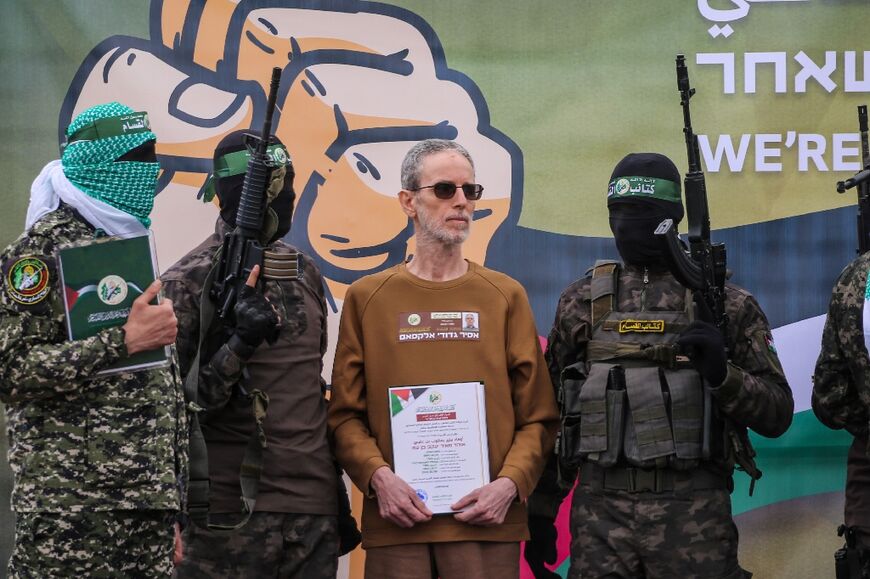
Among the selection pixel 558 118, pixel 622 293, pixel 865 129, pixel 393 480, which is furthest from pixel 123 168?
pixel 865 129

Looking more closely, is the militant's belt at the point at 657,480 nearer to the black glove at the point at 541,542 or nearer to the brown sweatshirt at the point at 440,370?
the brown sweatshirt at the point at 440,370

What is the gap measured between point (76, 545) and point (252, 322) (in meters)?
0.80

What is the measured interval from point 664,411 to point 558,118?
1443 millimetres

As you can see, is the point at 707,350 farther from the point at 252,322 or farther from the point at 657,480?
the point at 252,322

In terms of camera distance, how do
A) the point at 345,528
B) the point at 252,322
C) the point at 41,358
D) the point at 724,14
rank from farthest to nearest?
the point at 724,14
the point at 345,528
the point at 252,322
the point at 41,358

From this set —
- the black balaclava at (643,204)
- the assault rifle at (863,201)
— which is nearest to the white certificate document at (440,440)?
the black balaclava at (643,204)

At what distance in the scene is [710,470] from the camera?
3.72 meters

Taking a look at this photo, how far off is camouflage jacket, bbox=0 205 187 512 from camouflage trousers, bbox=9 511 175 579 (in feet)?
0.13

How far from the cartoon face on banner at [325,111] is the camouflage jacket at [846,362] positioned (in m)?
1.33

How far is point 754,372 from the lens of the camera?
376 cm

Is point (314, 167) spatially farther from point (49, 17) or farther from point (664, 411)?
point (664, 411)

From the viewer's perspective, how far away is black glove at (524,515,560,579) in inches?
160

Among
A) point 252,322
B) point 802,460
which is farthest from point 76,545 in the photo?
point 802,460

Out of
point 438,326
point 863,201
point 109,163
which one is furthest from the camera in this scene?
point 863,201
